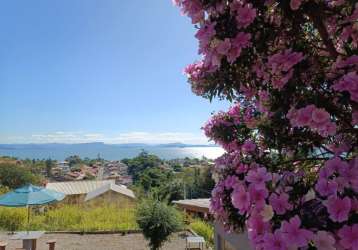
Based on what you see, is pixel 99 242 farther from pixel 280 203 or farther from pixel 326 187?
pixel 326 187

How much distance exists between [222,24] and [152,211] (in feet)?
22.5

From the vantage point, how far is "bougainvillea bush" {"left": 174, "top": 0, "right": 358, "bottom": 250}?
1185 millimetres

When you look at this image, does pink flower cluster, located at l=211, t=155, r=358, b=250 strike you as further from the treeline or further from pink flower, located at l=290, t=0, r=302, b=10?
the treeline

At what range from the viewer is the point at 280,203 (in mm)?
1260

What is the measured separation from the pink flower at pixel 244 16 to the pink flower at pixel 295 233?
0.76 meters

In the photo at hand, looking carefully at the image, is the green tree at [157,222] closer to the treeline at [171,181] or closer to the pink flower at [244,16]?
the treeline at [171,181]

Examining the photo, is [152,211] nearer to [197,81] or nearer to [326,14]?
[197,81]

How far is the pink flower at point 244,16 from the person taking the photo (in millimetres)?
1472

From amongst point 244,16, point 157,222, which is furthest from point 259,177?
point 157,222

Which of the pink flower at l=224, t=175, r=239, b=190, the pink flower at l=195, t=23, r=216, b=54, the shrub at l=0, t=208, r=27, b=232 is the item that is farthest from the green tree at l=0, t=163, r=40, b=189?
the pink flower at l=195, t=23, r=216, b=54

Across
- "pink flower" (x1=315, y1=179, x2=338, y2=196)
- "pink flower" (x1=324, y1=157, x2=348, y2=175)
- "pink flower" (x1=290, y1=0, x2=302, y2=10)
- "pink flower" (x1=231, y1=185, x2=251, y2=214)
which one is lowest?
"pink flower" (x1=231, y1=185, x2=251, y2=214)

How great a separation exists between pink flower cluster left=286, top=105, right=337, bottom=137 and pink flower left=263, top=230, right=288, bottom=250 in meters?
0.39

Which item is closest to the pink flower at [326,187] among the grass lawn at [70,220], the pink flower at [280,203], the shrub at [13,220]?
the pink flower at [280,203]

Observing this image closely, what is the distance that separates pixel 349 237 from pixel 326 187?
0.54 ft
